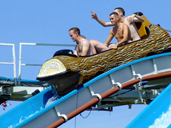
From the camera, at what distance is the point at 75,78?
6.98 meters

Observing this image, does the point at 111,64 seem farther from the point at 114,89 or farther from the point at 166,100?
the point at 166,100

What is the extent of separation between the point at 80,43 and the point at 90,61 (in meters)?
0.56

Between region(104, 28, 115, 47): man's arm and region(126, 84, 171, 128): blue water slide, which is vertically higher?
region(104, 28, 115, 47): man's arm

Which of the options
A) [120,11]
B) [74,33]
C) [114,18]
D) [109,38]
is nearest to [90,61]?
[74,33]

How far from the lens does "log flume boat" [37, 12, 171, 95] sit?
6.95 meters

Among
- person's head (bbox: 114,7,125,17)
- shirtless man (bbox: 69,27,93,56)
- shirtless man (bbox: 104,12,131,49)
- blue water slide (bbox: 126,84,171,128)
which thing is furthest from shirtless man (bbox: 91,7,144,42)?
blue water slide (bbox: 126,84,171,128)

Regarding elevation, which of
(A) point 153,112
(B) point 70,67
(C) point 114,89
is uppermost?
(B) point 70,67

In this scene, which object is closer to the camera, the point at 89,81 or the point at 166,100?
the point at 166,100

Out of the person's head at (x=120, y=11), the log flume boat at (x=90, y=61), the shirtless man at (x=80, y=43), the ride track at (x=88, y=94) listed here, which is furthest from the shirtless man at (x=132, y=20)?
the shirtless man at (x=80, y=43)

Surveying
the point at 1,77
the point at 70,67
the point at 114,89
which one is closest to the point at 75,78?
the point at 70,67

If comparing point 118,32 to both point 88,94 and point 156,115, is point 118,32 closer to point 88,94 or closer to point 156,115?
point 88,94

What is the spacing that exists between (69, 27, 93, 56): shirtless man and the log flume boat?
32cm

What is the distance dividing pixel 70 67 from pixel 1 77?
2.63 meters

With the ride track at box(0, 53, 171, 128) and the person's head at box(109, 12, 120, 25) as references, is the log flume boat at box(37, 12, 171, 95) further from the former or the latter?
the person's head at box(109, 12, 120, 25)
